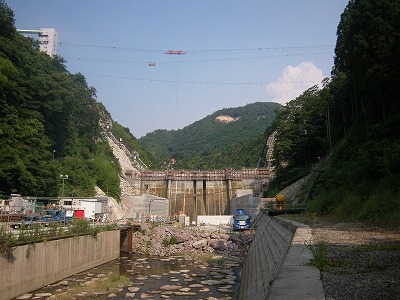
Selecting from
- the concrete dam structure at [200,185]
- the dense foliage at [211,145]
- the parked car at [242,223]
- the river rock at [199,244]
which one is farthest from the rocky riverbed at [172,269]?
the dense foliage at [211,145]

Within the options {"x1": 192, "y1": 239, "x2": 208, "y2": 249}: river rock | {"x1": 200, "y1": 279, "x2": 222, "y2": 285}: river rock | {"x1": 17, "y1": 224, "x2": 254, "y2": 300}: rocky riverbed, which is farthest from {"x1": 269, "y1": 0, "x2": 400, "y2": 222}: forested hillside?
{"x1": 192, "y1": 239, "x2": 208, "y2": 249}: river rock

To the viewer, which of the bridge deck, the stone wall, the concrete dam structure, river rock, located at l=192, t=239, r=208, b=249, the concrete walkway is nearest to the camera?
the concrete walkway

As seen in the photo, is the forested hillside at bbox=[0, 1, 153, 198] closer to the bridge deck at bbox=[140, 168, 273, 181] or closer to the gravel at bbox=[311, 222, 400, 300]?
the bridge deck at bbox=[140, 168, 273, 181]

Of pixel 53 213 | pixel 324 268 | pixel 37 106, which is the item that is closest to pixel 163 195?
pixel 37 106

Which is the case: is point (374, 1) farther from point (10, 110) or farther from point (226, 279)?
point (10, 110)

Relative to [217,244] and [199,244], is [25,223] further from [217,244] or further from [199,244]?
[217,244]
